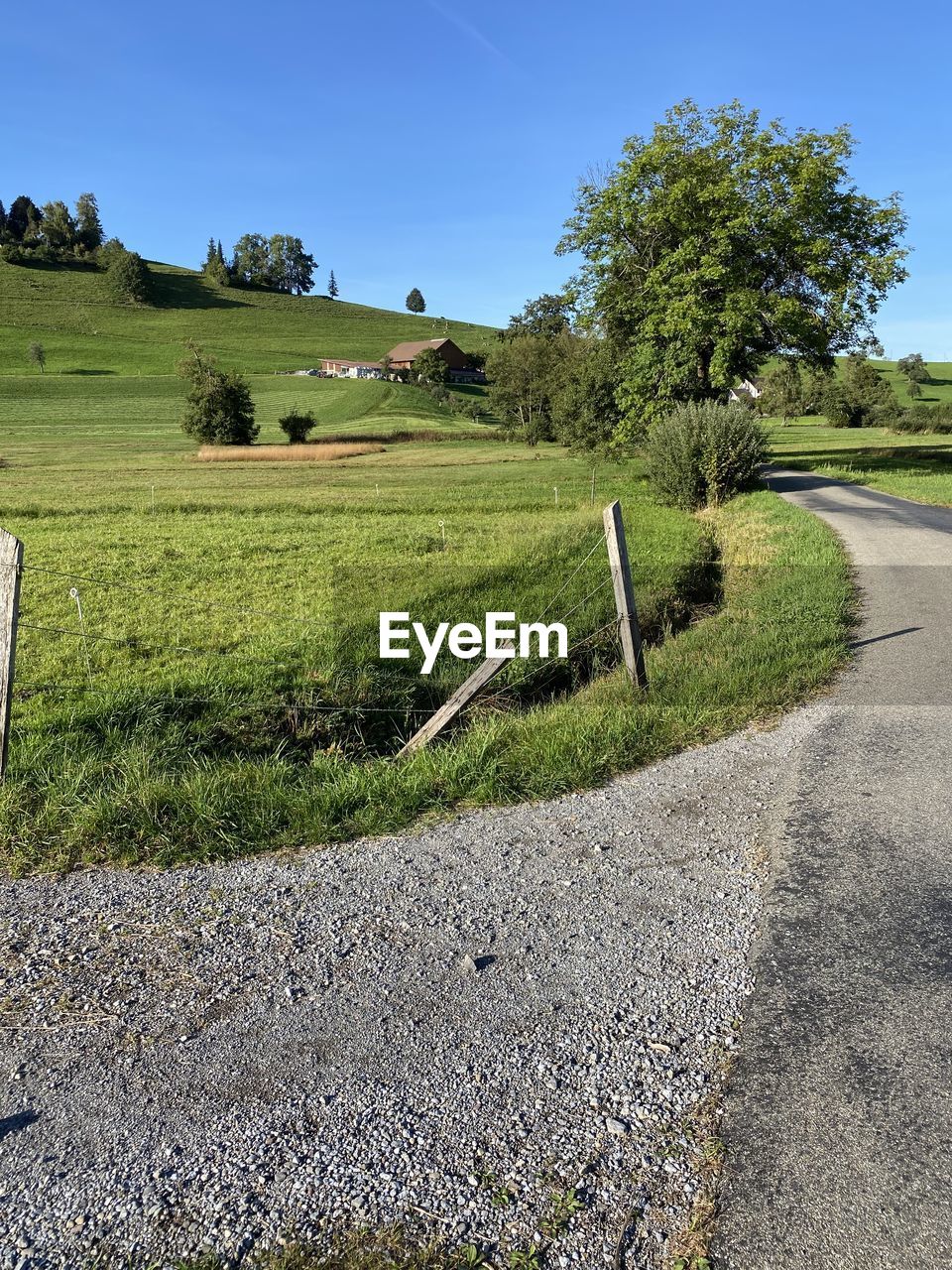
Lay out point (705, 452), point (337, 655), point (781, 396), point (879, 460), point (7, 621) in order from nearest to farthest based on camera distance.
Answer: point (7, 621)
point (337, 655)
point (705, 452)
point (879, 460)
point (781, 396)

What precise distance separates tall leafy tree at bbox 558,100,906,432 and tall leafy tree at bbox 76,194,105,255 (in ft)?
492

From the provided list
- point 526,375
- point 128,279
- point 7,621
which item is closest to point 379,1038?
point 7,621

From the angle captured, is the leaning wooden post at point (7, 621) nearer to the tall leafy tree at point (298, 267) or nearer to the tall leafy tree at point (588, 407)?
the tall leafy tree at point (588, 407)

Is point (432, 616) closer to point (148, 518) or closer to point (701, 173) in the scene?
point (148, 518)

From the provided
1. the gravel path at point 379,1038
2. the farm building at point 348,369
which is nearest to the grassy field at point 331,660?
the gravel path at point 379,1038

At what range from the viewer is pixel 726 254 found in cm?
2934

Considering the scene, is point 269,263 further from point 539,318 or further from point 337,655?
point 337,655

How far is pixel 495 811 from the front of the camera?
5.78 m

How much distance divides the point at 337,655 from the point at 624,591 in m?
3.91

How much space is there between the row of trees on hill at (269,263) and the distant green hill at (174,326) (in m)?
7.55

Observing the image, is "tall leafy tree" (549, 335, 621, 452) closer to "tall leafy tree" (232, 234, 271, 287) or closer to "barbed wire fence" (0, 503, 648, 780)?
"barbed wire fence" (0, 503, 648, 780)

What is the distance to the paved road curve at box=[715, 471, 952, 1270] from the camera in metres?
2.61

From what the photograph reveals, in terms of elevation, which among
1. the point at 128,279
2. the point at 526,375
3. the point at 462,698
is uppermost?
the point at 128,279

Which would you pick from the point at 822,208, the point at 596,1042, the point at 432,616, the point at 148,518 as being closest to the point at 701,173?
the point at 822,208
